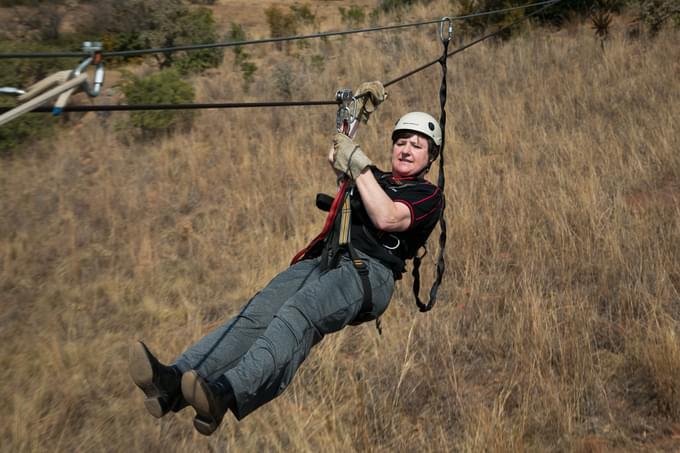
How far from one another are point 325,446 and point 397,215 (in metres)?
1.60

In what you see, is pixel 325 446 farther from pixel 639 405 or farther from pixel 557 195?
pixel 557 195

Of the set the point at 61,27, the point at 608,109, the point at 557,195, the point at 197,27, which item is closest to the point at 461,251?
the point at 557,195

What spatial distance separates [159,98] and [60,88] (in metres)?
8.06

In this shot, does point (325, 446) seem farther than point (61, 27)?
No

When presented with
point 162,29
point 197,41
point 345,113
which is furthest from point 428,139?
point 162,29

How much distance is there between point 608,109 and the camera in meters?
7.96

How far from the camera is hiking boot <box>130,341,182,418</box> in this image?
8.41 ft

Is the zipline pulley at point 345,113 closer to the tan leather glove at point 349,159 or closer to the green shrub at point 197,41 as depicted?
the tan leather glove at point 349,159

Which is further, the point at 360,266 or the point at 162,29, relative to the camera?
the point at 162,29

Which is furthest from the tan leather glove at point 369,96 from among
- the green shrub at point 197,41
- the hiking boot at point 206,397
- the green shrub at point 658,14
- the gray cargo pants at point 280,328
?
the green shrub at point 197,41

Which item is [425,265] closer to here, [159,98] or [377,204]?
[377,204]

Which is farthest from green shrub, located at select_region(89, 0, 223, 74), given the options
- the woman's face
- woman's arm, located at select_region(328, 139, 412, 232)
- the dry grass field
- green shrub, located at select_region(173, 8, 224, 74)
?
woman's arm, located at select_region(328, 139, 412, 232)

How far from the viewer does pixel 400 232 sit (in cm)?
334

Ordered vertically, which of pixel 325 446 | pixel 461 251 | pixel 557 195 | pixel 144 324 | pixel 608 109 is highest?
pixel 608 109
